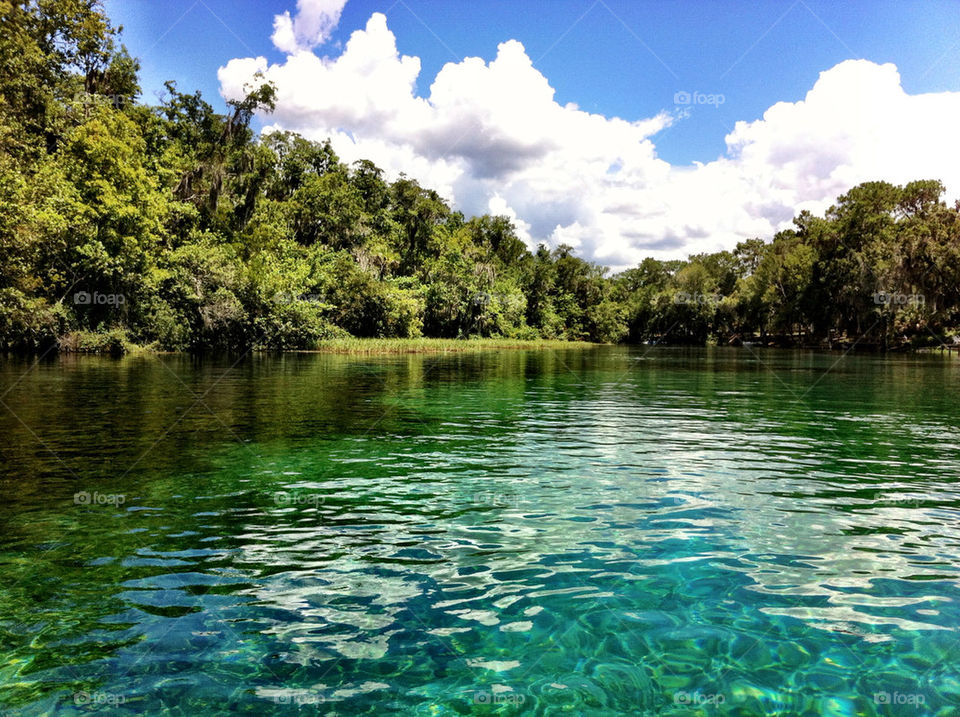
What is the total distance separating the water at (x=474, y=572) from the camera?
5.65 meters

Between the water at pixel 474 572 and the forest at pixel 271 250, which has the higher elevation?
the forest at pixel 271 250

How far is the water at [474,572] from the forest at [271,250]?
28.8 metres

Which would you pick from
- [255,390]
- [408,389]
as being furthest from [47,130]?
[408,389]

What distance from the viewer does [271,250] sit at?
7900cm

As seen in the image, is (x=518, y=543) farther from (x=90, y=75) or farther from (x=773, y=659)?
(x=90, y=75)

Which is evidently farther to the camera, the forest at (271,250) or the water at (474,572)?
the forest at (271,250)

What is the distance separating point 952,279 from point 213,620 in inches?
4090

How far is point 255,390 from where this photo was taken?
29359 millimetres

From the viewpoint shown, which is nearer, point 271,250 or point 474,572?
point 474,572

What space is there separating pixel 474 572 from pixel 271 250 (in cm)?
7764

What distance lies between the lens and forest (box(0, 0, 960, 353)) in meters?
51.2

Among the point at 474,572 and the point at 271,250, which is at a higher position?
the point at 271,250

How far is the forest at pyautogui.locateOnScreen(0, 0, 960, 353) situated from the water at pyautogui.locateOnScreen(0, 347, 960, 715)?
28813 millimetres

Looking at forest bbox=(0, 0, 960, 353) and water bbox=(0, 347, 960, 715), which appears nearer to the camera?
water bbox=(0, 347, 960, 715)
